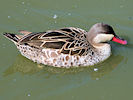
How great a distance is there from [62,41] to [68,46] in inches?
7.8

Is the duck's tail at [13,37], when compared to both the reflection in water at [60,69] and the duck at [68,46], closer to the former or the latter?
the duck at [68,46]

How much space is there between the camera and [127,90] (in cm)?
679

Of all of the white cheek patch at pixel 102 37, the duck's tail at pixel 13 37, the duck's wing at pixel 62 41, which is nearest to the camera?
the duck's wing at pixel 62 41

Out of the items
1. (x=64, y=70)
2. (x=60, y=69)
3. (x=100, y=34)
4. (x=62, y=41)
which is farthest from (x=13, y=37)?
(x=100, y=34)

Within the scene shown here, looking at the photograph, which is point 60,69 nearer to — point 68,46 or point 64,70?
point 64,70

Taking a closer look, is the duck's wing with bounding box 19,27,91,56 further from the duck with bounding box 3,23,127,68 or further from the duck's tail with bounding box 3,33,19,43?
the duck's tail with bounding box 3,33,19,43

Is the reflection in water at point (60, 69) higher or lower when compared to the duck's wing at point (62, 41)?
lower

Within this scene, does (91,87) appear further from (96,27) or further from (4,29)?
(4,29)

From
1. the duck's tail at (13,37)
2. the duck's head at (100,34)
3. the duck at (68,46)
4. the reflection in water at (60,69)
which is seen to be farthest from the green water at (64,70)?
the duck's head at (100,34)

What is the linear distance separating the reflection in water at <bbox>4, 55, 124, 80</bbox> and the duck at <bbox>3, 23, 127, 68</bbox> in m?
0.11

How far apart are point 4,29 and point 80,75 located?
118 inches

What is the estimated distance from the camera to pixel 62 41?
281 inches

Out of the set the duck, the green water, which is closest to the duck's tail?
the duck

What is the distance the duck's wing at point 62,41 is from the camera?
7.10 meters
